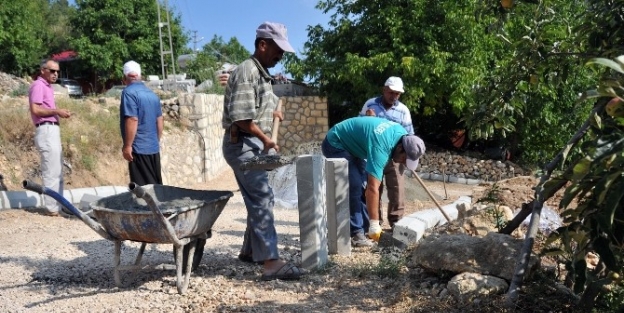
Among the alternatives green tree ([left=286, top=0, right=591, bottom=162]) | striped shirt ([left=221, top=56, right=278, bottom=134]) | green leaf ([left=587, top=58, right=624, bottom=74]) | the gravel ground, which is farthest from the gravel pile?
green tree ([left=286, top=0, right=591, bottom=162])

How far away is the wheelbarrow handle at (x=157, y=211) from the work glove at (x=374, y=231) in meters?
2.00

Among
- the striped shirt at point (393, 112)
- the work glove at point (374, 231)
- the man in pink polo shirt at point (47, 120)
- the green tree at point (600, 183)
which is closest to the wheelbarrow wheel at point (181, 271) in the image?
the work glove at point (374, 231)

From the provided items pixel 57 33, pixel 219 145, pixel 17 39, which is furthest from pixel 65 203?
pixel 57 33

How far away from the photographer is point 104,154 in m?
8.86

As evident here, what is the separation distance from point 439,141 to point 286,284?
519 inches

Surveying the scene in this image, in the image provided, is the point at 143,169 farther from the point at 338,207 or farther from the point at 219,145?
the point at 219,145

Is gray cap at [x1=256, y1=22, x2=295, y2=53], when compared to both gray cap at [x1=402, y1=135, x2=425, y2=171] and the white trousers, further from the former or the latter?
the white trousers

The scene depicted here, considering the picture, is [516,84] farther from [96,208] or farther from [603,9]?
[96,208]

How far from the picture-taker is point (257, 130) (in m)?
3.78

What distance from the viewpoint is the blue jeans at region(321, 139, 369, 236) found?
509 centimetres

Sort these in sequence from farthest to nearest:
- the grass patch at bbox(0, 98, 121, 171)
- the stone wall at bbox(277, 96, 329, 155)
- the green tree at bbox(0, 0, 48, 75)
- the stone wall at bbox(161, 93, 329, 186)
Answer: the green tree at bbox(0, 0, 48, 75)
the stone wall at bbox(277, 96, 329, 155)
the stone wall at bbox(161, 93, 329, 186)
the grass patch at bbox(0, 98, 121, 171)

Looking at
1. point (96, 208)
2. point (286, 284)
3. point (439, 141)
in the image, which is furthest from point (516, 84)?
point (439, 141)

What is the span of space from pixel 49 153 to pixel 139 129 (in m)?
1.69

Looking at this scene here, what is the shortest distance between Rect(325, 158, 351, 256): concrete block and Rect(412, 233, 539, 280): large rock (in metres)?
0.90
